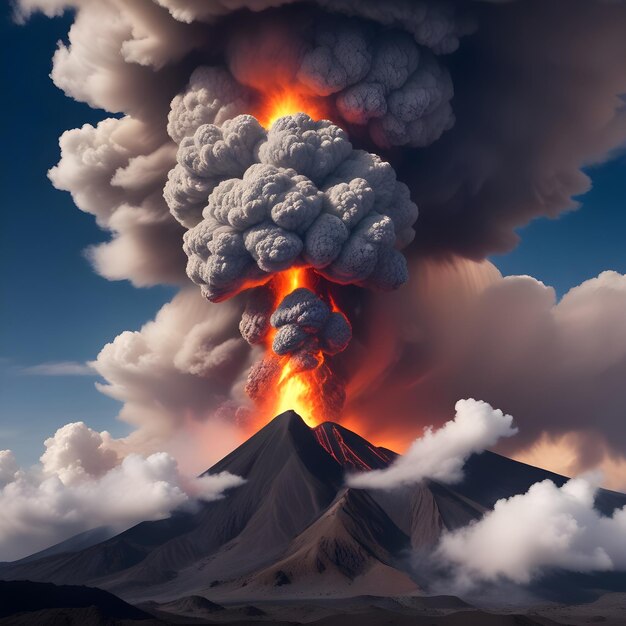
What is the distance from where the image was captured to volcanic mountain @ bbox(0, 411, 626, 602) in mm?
52219

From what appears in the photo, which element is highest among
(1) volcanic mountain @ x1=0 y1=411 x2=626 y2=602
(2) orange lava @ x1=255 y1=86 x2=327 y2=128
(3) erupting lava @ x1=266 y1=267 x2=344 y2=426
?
(2) orange lava @ x1=255 y1=86 x2=327 y2=128

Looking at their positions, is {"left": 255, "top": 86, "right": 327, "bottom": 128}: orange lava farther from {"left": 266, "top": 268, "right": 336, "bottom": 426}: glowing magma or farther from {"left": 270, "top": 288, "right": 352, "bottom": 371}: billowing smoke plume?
{"left": 270, "top": 288, "right": 352, "bottom": 371}: billowing smoke plume

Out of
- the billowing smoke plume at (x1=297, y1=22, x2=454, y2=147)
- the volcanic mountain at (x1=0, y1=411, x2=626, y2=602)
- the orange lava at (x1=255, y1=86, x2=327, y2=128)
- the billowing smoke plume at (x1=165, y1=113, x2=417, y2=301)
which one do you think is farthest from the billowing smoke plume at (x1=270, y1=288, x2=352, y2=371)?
the billowing smoke plume at (x1=297, y1=22, x2=454, y2=147)

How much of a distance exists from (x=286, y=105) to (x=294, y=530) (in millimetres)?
28255

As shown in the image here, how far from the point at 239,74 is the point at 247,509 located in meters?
29.6

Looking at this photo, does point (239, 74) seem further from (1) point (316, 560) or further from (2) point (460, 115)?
(1) point (316, 560)

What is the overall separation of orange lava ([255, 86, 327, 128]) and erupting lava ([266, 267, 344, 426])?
10.4 m

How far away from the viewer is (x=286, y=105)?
59625mm

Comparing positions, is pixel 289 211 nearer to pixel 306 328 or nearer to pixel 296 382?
pixel 306 328

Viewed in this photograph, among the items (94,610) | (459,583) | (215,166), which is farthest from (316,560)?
(215,166)

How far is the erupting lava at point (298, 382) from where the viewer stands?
59531 millimetres

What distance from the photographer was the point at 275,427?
2591 inches

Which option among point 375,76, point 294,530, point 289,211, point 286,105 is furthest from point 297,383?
point 375,76

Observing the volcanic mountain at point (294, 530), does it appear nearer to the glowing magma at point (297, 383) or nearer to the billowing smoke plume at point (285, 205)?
the glowing magma at point (297, 383)
